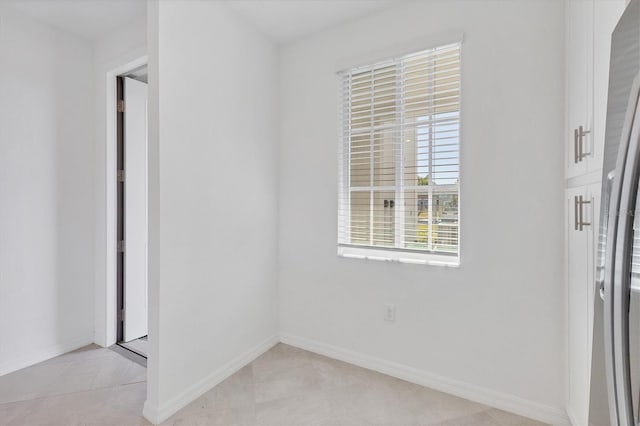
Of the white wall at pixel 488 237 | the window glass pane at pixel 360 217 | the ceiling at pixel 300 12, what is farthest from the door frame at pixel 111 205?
the window glass pane at pixel 360 217

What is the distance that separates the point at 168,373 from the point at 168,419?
23 cm

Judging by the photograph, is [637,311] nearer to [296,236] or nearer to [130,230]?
[296,236]

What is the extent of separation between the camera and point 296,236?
259 cm

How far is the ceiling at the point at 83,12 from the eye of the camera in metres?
2.15

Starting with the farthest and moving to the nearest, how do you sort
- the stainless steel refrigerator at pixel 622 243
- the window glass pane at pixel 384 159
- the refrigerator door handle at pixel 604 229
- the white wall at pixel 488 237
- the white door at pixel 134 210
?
the white door at pixel 134 210 → the window glass pane at pixel 384 159 → the white wall at pixel 488 237 → the refrigerator door handle at pixel 604 229 → the stainless steel refrigerator at pixel 622 243

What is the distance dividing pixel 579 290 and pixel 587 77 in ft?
2.99

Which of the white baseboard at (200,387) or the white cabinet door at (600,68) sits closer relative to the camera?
the white cabinet door at (600,68)

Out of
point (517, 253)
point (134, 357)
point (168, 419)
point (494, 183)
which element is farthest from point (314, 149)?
point (134, 357)

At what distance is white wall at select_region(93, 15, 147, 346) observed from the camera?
8.42ft

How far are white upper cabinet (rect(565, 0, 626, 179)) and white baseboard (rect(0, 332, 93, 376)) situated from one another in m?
3.56

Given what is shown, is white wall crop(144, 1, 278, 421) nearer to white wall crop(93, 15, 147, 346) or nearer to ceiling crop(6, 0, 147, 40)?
ceiling crop(6, 0, 147, 40)

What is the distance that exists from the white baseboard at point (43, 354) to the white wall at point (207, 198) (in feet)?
4.19

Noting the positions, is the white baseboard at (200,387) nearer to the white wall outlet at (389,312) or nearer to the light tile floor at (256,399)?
the light tile floor at (256,399)

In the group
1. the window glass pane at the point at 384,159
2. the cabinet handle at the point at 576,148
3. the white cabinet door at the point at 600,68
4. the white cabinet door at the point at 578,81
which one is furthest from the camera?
the window glass pane at the point at 384,159
